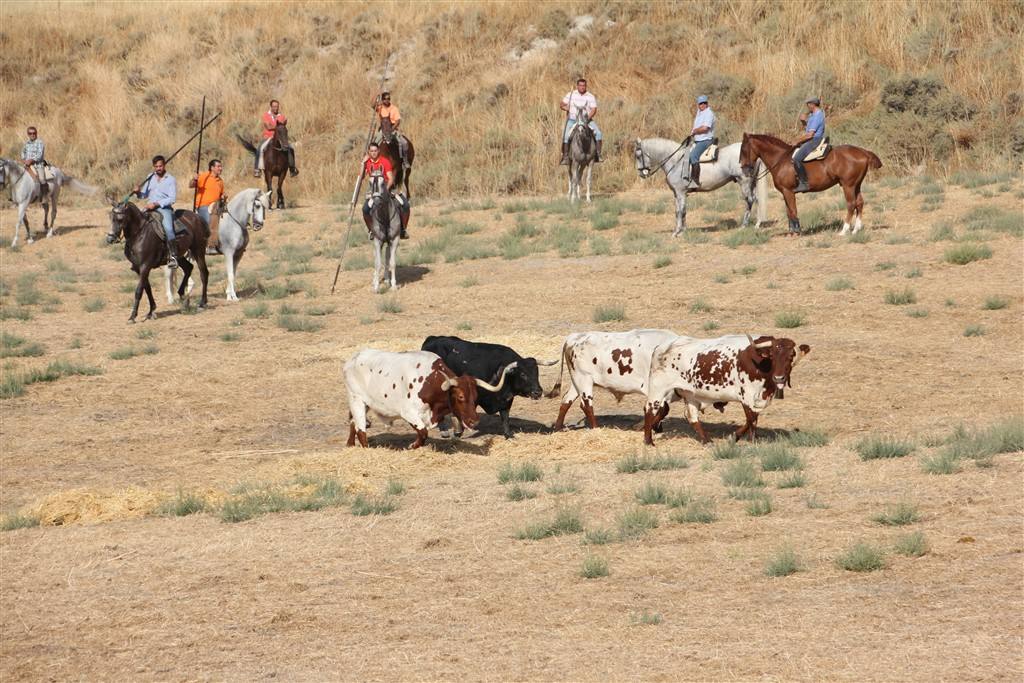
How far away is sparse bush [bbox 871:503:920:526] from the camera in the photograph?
10328mm

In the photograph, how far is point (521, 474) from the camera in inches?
501

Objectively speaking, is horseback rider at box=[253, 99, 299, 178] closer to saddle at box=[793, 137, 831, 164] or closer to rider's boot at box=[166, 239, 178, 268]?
rider's boot at box=[166, 239, 178, 268]

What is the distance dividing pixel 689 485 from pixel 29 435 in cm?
821

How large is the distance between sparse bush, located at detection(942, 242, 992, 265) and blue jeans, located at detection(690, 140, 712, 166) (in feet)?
20.5

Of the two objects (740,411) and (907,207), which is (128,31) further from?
(740,411)

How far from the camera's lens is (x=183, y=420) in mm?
16891

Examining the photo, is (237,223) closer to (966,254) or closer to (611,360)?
(966,254)

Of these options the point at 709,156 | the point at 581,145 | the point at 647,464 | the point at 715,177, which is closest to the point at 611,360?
the point at 647,464

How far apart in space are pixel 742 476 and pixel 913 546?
2.50 metres

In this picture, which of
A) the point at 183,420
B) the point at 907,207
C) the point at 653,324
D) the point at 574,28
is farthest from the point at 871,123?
the point at 183,420

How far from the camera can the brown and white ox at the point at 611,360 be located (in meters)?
14.2

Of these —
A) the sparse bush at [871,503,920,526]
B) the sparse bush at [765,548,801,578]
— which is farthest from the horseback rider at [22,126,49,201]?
the sparse bush at [765,548,801,578]

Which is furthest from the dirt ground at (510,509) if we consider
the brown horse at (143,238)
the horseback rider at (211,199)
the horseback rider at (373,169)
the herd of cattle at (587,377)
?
the horseback rider at (211,199)

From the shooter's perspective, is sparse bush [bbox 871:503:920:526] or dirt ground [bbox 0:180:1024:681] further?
sparse bush [bbox 871:503:920:526]
